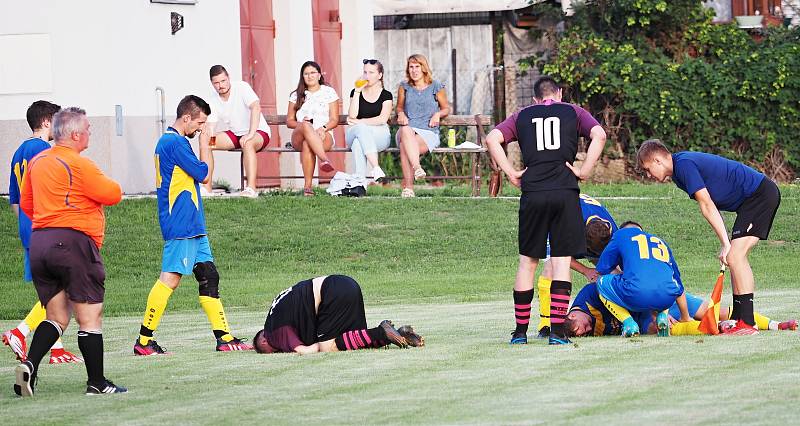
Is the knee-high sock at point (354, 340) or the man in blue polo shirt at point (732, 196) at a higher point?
the man in blue polo shirt at point (732, 196)

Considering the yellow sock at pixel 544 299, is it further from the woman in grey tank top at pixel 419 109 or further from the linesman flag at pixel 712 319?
the woman in grey tank top at pixel 419 109

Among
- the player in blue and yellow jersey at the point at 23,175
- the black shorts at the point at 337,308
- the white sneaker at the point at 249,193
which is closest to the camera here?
the black shorts at the point at 337,308

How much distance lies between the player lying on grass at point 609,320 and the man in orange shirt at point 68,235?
3603 mm

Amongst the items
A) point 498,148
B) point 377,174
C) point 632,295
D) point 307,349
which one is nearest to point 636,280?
point 632,295

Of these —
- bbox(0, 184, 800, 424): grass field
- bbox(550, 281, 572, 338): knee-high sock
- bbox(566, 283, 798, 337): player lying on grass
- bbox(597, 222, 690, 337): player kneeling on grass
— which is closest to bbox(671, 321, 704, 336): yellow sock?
bbox(566, 283, 798, 337): player lying on grass

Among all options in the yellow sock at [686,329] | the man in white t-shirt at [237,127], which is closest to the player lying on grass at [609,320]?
the yellow sock at [686,329]

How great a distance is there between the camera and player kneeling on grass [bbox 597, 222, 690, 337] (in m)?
10.5

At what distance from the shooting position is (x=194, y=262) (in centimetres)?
1112

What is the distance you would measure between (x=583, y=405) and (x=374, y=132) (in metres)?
13.9

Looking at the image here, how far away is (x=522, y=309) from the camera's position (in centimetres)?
1037

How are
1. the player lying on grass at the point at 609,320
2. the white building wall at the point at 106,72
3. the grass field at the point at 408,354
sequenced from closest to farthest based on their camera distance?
the grass field at the point at 408,354, the player lying on grass at the point at 609,320, the white building wall at the point at 106,72

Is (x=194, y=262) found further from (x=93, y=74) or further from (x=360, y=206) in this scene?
(x=93, y=74)

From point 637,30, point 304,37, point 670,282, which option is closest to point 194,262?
point 670,282

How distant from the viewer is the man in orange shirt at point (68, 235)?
8.84m
